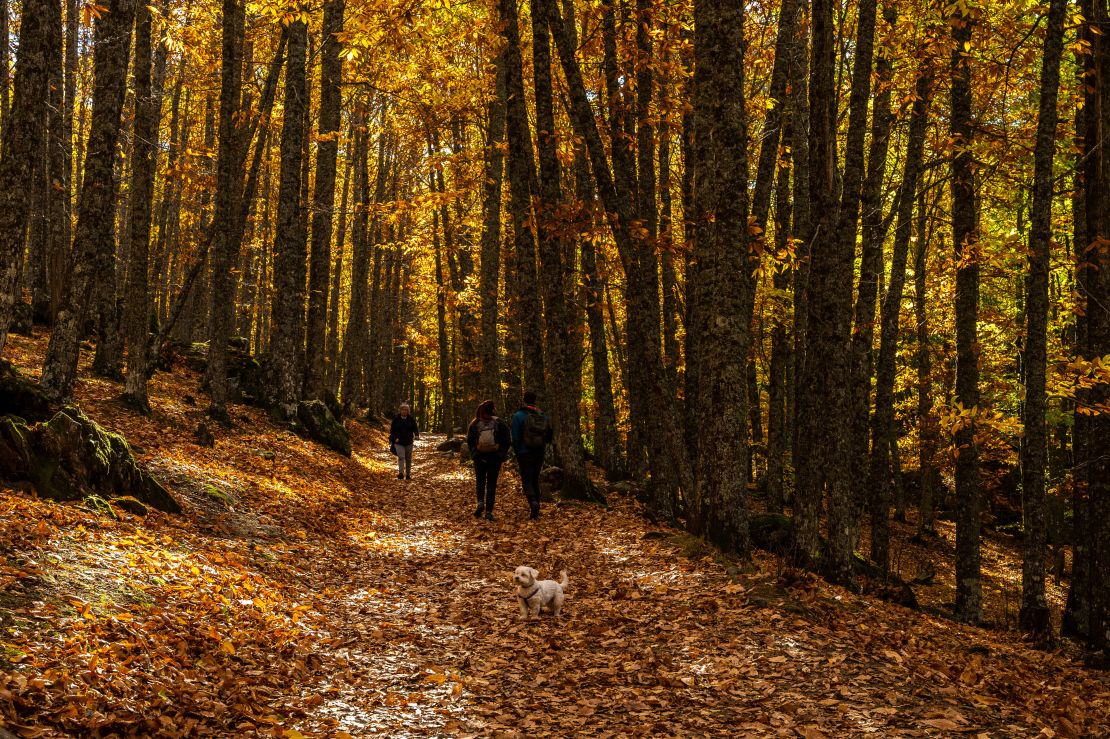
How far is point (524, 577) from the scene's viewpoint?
8.28 metres

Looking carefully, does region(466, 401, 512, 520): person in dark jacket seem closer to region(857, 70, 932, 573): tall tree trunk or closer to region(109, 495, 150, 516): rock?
region(109, 495, 150, 516): rock

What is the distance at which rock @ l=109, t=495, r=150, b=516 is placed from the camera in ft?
28.6

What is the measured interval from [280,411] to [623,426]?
59.9ft

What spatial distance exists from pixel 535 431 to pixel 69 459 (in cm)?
739

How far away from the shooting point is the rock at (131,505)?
8703 millimetres

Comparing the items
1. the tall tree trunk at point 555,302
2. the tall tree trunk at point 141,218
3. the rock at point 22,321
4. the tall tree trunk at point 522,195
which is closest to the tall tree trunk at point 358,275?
the rock at point 22,321

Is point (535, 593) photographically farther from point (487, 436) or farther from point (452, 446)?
point (452, 446)

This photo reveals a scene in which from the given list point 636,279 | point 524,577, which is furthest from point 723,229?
point 524,577

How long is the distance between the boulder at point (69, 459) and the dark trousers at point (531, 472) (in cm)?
636

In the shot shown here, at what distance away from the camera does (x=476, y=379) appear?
32.6m

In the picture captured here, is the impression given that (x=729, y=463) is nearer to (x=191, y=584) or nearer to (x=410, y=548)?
(x=410, y=548)

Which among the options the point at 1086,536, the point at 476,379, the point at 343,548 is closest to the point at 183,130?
the point at 476,379

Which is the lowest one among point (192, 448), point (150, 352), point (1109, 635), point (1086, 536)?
point (1109, 635)

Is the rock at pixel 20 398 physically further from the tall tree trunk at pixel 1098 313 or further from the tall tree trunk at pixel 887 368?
the tall tree trunk at pixel 887 368
